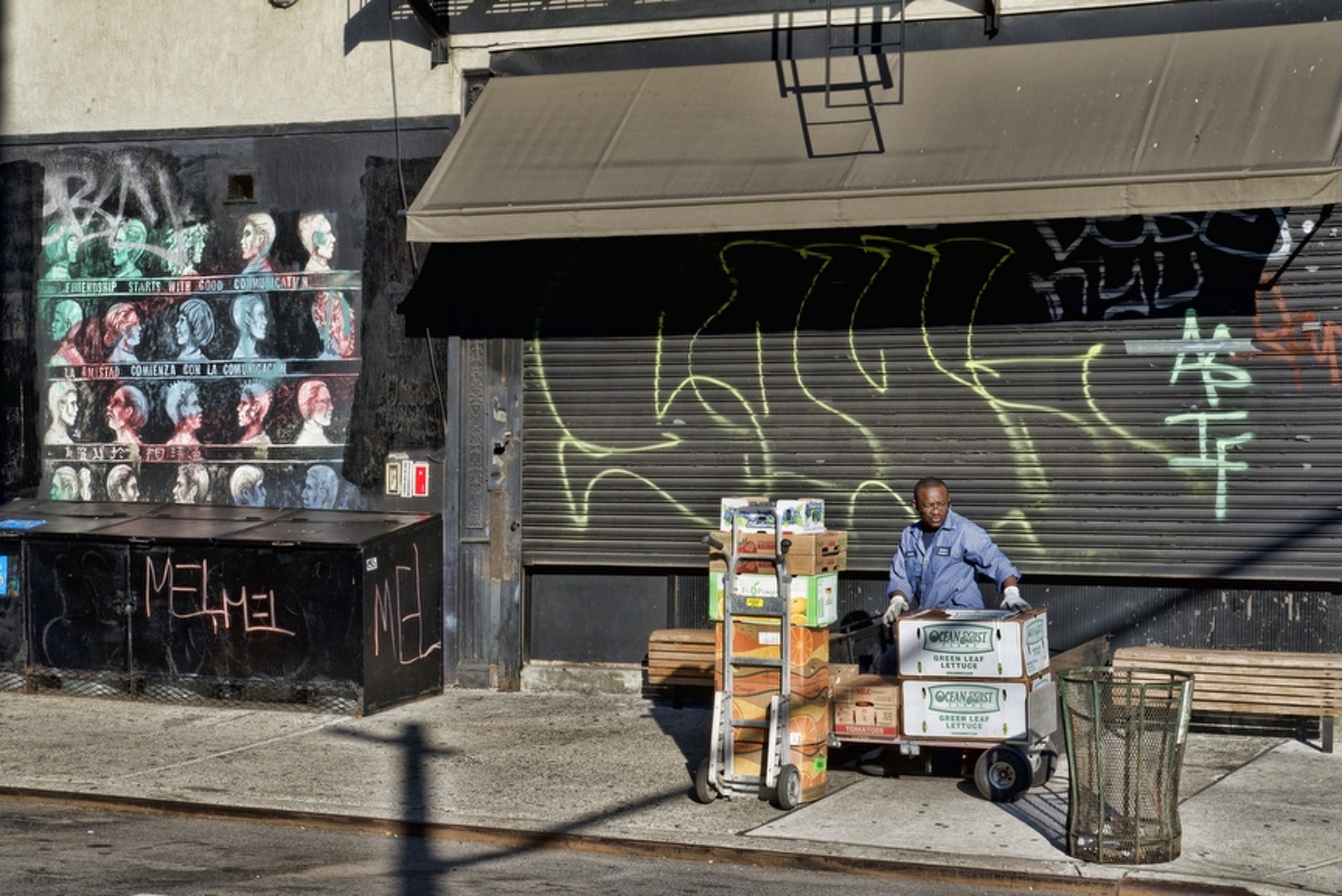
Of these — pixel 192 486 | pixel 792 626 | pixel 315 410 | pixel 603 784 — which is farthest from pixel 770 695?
pixel 192 486

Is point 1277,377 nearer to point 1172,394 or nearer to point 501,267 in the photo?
point 1172,394

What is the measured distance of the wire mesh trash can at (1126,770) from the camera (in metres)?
7.78

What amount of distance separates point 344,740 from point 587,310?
3714mm

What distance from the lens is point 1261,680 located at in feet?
34.5

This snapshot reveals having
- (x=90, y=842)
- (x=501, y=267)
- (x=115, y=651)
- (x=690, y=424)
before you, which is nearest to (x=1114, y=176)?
(x=690, y=424)

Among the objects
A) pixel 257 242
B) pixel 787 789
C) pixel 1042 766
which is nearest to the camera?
pixel 787 789

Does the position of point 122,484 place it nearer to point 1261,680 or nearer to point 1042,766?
point 1042,766

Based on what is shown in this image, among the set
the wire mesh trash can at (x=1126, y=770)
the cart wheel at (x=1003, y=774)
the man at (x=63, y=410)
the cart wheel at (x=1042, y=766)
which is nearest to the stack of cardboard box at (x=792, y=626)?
the cart wheel at (x=1003, y=774)

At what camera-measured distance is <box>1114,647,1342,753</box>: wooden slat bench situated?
1034 cm

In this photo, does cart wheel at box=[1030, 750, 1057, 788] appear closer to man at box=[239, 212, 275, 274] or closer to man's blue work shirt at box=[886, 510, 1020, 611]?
man's blue work shirt at box=[886, 510, 1020, 611]

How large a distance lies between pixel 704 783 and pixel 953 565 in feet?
6.88

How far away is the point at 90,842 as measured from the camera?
8.41m

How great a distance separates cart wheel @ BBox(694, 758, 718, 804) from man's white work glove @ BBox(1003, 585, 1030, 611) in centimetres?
189

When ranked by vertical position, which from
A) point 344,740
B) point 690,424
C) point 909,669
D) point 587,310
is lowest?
point 344,740
